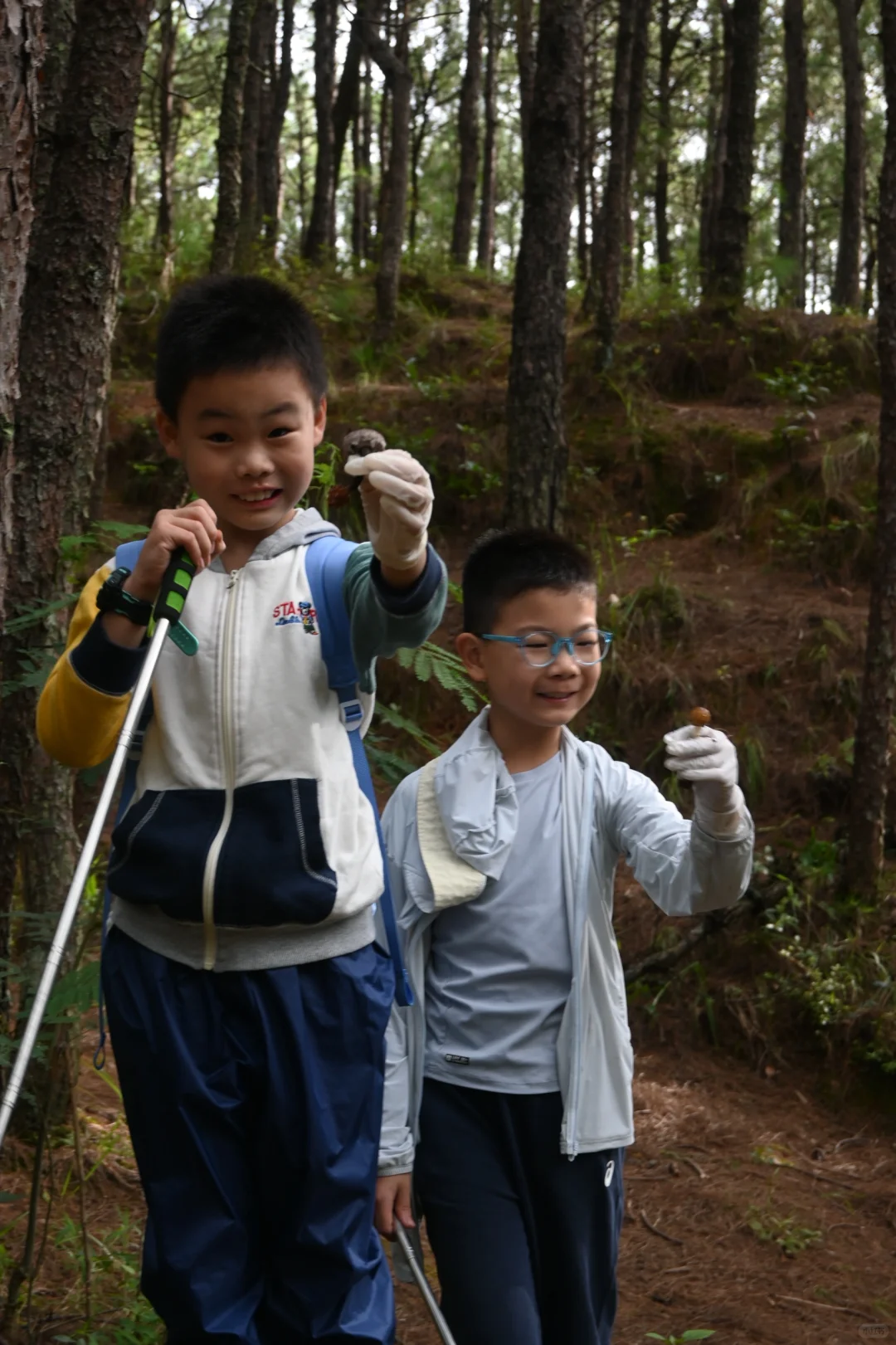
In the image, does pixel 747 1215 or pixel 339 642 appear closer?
pixel 339 642

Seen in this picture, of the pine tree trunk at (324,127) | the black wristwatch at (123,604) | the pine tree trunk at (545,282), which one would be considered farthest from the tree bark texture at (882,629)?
the pine tree trunk at (324,127)

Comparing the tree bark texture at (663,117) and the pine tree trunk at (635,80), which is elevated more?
the tree bark texture at (663,117)

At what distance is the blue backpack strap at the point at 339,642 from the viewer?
216 cm

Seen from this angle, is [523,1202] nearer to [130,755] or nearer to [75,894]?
[130,755]

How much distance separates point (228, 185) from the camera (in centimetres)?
848

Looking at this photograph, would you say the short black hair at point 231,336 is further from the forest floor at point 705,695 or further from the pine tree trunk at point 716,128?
the pine tree trunk at point 716,128

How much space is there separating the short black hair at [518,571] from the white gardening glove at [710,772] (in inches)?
24.2

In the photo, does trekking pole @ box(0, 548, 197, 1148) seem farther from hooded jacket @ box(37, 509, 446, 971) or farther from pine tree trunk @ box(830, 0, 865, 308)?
pine tree trunk @ box(830, 0, 865, 308)

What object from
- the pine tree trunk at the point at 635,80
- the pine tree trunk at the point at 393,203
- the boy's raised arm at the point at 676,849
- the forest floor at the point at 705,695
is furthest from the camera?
the pine tree trunk at the point at 635,80

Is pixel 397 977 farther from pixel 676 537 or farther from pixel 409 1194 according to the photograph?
pixel 676 537

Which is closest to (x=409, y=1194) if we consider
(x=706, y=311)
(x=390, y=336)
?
(x=706, y=311)

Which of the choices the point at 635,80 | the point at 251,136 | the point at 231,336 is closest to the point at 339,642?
the point at 231,336

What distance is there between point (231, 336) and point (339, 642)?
54 cm

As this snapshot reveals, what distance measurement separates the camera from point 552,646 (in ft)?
8.91
